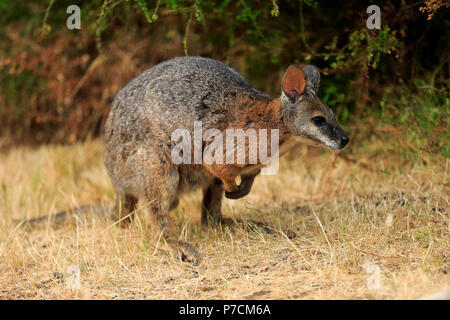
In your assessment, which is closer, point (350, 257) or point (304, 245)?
point (350, 257)

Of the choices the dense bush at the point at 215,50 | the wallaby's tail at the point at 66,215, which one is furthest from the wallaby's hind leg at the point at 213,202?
the dense bush at the point at 215,50

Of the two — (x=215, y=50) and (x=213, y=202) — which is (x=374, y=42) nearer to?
(x=213, y=202)

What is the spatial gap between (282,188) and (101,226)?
1.73 meters

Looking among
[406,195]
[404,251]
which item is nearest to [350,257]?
[404,251]

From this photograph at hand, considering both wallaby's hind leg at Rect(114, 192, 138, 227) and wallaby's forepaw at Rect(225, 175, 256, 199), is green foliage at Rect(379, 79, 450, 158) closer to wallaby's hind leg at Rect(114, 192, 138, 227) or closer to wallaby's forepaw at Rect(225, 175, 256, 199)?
wallaby's forepaw at Rect(225, 175, 256, 199)

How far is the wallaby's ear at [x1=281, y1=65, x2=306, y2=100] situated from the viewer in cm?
373

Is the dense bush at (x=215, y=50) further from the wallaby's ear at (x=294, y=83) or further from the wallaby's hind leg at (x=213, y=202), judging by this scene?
the wallaby's hind leg at (x=213, y=202)

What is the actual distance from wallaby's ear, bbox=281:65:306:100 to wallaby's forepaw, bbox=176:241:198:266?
128 centimetres

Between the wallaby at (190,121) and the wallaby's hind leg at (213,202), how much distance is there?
0.20 metres

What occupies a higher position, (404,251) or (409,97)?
(409,97)

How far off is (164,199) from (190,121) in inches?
23.4

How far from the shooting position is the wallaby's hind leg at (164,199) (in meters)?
3.95

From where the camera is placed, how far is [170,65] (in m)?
4.29

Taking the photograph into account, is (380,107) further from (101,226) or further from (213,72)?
(101,226)
